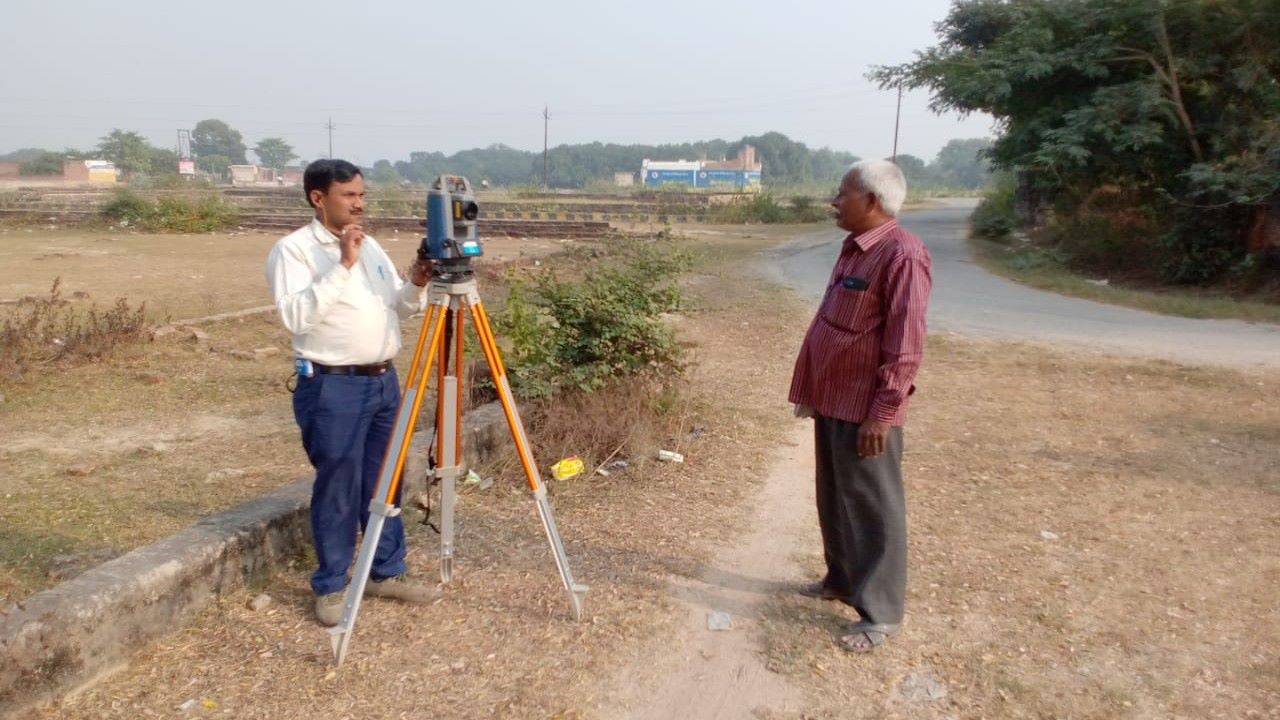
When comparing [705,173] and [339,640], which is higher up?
[705,173]

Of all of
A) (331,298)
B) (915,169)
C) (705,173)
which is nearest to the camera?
(331,298)

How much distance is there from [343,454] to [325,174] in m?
0.92

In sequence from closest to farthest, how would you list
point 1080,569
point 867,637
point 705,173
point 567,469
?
1. point 867,637
2. point 1080,569
3. point 567,469
4. point 705,173

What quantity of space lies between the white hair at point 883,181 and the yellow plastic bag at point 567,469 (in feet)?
7.43

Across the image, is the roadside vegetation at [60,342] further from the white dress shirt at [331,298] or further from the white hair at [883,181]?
the white hair at [883,181]

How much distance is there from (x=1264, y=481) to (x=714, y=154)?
426 ft

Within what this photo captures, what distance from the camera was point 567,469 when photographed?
471 centimetres

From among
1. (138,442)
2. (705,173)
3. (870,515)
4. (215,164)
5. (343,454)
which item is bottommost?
(138,442)

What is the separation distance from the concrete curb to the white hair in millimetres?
2473

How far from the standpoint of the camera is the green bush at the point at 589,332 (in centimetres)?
510

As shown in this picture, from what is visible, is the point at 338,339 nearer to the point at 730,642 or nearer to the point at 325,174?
the point at 325,174

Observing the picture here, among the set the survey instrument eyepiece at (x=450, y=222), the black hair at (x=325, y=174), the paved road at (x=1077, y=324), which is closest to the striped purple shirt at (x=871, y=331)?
the survey instrument eyepiece at (x=450, y=222)

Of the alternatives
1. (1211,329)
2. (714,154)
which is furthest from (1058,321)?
(714,154)

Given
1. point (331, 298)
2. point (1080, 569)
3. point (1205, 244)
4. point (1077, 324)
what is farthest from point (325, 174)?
point (1205, 244)
